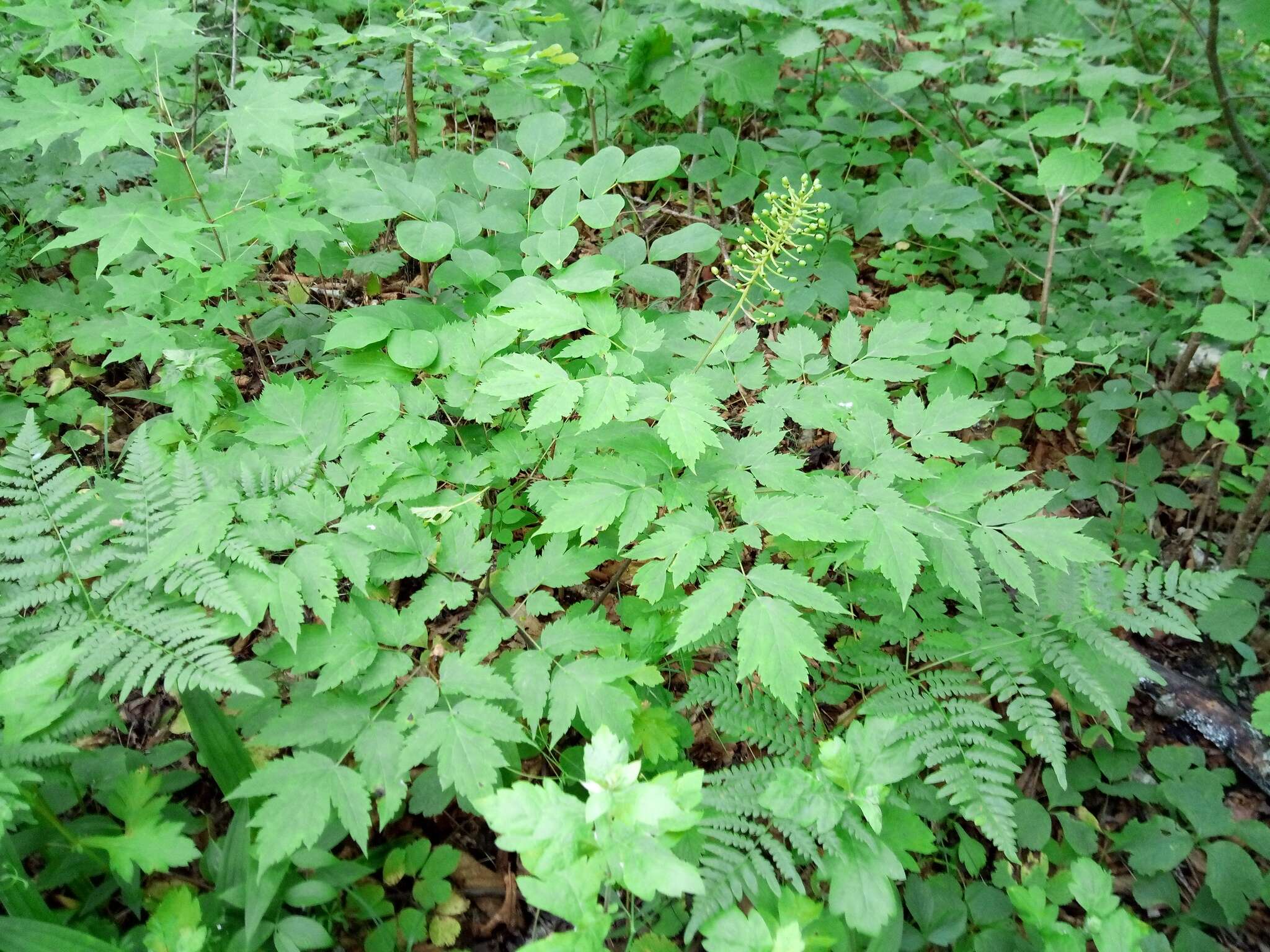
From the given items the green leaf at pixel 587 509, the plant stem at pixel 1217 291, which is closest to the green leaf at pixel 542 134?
the green leaf at pixel 587 509

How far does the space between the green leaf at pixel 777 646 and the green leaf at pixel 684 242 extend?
1257 millimetres

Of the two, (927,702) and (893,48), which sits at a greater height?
(893,48)

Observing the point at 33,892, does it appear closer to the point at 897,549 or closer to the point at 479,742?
the point at 479,742

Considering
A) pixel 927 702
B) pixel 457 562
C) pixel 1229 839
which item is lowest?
pixel 1229 839

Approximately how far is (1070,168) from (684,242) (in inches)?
68.8

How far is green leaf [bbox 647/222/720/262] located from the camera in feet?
7.41

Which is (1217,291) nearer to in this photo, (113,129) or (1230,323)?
(1230,323)

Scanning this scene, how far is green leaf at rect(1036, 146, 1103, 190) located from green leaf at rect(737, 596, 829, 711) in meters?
2.34

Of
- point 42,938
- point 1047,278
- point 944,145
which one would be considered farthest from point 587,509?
point 944,145

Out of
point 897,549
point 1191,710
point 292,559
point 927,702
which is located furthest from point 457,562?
point 1191,710

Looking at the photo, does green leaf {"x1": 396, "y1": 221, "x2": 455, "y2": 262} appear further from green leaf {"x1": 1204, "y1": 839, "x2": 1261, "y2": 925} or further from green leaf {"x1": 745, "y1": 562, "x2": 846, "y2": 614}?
green leaf {"x1": 1204, "y1": 839, "x2": 1261, "y2": 925}

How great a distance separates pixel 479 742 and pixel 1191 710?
2.80 metres

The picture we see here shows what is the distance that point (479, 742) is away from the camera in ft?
4.98

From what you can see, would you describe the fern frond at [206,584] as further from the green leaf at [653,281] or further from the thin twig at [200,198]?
the green leaf at [653,281]
